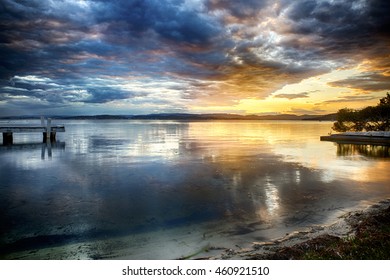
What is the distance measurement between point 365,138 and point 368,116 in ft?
37.9

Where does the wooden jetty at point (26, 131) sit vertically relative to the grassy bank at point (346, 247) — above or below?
above

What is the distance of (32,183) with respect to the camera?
14.1m

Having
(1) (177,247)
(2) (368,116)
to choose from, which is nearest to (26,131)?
(1) (177,247)

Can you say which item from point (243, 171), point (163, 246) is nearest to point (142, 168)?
point (243, 171)

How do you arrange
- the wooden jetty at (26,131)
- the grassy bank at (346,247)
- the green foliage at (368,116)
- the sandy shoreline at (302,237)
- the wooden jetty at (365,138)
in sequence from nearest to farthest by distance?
the grassy bank at (346,247) → the sandy shoreline at (302,237) → the wooden jetty at (365,138) → the wooden jetty at (26,131) → the green foliage at (368,116)

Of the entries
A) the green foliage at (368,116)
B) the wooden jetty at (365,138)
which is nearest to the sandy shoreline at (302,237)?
the wooden jetty at (365,138)

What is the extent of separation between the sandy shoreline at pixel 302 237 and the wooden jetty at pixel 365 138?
27584 mm

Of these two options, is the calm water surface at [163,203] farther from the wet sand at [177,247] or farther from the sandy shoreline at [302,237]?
the sandy shoreline at [302,237]

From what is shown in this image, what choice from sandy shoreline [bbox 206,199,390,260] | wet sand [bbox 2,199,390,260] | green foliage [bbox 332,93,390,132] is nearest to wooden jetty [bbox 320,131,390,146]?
green foliage [bbox 332,93,390,132]

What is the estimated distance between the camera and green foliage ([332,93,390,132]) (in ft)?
141

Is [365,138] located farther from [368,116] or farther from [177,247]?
[177,247]

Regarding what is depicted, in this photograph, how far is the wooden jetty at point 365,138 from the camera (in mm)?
33581

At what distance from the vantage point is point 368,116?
44.9 metres

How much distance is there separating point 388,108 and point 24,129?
43912 millimetres
